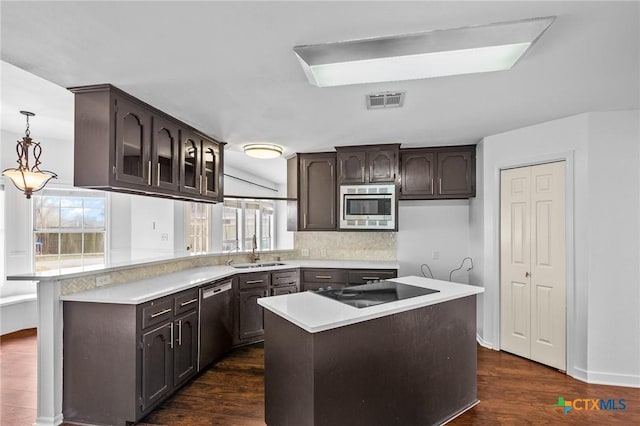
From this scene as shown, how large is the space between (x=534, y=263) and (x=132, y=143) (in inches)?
155

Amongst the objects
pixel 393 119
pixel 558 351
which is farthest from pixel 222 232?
pixel 558 351

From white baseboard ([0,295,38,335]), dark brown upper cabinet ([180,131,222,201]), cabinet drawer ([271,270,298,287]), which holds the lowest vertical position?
white baseboard ([0,295,38,335])

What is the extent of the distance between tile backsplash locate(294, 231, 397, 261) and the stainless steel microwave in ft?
1.67

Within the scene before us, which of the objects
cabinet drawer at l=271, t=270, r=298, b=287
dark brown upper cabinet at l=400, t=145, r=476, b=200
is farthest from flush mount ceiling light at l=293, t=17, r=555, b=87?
cabinet drawer at l=271, t=270, r=298, b=287

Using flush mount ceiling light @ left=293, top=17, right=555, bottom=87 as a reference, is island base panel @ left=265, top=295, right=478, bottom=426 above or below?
below

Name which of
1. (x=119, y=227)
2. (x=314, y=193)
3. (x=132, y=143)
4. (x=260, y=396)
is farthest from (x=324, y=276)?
(x=119, y=227)

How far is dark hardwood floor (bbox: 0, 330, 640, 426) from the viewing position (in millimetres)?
2336

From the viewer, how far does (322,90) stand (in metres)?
2.41

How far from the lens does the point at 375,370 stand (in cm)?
193

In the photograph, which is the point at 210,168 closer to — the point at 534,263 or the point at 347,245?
the point at 347,245

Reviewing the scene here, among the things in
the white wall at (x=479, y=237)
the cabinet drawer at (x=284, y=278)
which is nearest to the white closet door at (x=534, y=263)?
the white wall at (x=479, y=237)

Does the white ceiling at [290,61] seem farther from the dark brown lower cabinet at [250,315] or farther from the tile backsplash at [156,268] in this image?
the dark brown lower cabinet at [250,315]

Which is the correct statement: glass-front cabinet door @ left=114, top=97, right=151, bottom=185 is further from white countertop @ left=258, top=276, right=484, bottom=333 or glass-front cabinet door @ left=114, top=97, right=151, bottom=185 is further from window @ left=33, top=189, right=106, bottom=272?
window @ left=33, top=189, right=106, bottom=272

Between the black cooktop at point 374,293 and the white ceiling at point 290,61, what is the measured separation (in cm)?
150
